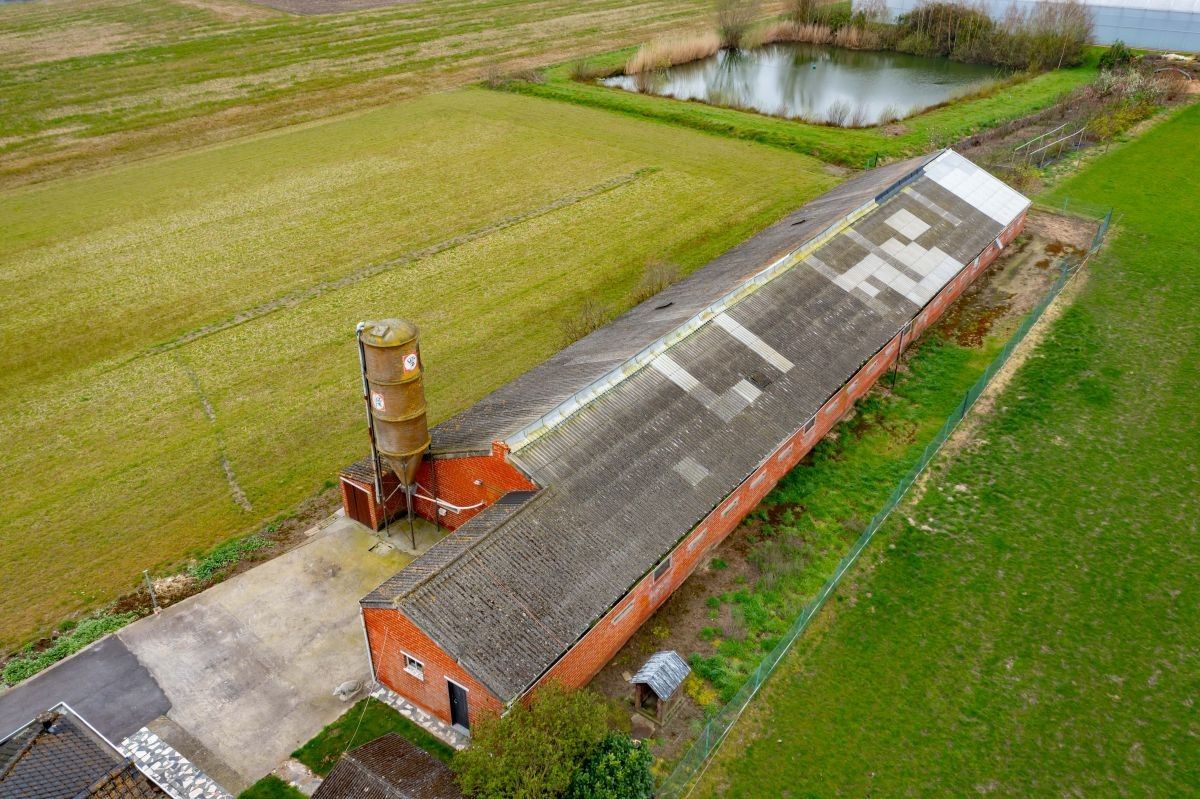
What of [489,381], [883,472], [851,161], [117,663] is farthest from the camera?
[851,161]

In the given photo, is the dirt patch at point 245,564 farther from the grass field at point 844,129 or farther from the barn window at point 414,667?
the grass field at point 844,129

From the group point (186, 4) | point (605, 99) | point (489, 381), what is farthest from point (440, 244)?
point (186, 4)

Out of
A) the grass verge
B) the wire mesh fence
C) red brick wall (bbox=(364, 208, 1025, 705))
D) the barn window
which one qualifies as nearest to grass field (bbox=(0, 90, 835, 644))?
the grass verge

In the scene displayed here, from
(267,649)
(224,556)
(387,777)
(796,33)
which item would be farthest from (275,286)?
(796,33)

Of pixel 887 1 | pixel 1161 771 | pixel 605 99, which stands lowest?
pixel 1161 771

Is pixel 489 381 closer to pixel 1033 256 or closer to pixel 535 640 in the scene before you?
pixel 535 640

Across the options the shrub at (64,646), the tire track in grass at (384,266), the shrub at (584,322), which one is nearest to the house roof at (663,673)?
the shrub at (64,646)

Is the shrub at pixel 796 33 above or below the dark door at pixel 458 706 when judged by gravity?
above

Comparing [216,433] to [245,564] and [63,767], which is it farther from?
[63,767]
